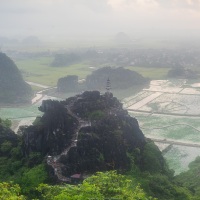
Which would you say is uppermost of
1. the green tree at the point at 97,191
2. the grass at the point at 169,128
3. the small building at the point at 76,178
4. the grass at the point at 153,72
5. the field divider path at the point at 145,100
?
the grass at the point at 153,72

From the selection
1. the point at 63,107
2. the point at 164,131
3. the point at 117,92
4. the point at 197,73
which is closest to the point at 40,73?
the point at 117,92

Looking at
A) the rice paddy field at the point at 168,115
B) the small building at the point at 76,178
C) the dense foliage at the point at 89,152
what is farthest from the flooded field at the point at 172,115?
the small building at the point at 76,178

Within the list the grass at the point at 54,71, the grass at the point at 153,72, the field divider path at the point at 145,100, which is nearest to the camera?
the field divider path at the point at 145,100

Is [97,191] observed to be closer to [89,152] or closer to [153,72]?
[89,152]

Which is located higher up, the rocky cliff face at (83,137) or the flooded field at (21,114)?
the rocky cliff face at (83,137)

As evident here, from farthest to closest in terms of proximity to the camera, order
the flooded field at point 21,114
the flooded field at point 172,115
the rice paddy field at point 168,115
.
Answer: the flooded field at point 21,114 → the rice paddy field at point 168,115 → the flooded field at point 172,115

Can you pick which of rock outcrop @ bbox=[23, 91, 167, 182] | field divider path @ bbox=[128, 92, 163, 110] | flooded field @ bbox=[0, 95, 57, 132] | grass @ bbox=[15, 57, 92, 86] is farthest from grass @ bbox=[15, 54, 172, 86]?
rock outcrop @ bbox=[23, 91, 167, 182]

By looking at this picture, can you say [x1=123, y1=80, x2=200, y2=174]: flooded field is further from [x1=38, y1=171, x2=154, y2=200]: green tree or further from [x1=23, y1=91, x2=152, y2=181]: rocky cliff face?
[x1=38, y1=171, x2=154, y2=200]: green tree

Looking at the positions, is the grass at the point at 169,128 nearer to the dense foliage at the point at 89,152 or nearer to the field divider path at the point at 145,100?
the field divider path at the point at 145,100
